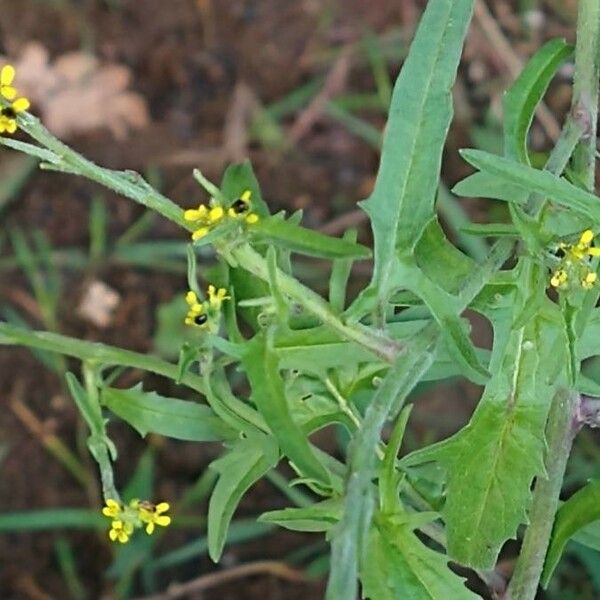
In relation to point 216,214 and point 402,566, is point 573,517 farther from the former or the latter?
point 216,214

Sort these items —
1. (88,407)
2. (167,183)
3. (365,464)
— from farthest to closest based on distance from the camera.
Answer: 1. (167,183)
2. (88,407)
3. (365,464)

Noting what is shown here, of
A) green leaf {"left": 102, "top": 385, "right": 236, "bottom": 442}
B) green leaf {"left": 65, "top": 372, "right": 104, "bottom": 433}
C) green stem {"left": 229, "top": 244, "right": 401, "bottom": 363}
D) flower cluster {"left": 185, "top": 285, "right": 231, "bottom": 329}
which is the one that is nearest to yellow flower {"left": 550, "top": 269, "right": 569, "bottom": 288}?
green stem {"left": 229, "top": 244, "right": 401, "bottom": 363}

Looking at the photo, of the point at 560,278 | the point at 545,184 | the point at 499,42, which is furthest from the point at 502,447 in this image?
the point at 499,42

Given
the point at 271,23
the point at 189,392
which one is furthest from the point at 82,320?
the point at 271,23

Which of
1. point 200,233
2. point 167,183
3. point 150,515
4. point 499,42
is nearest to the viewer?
point 200,233

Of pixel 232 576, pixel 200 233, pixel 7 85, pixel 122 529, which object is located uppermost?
pixel 7 85

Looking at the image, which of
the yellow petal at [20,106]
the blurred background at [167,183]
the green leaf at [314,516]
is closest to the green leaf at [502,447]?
the green leaf at [314,516]

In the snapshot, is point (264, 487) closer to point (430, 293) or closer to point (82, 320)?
point (82, 320)
